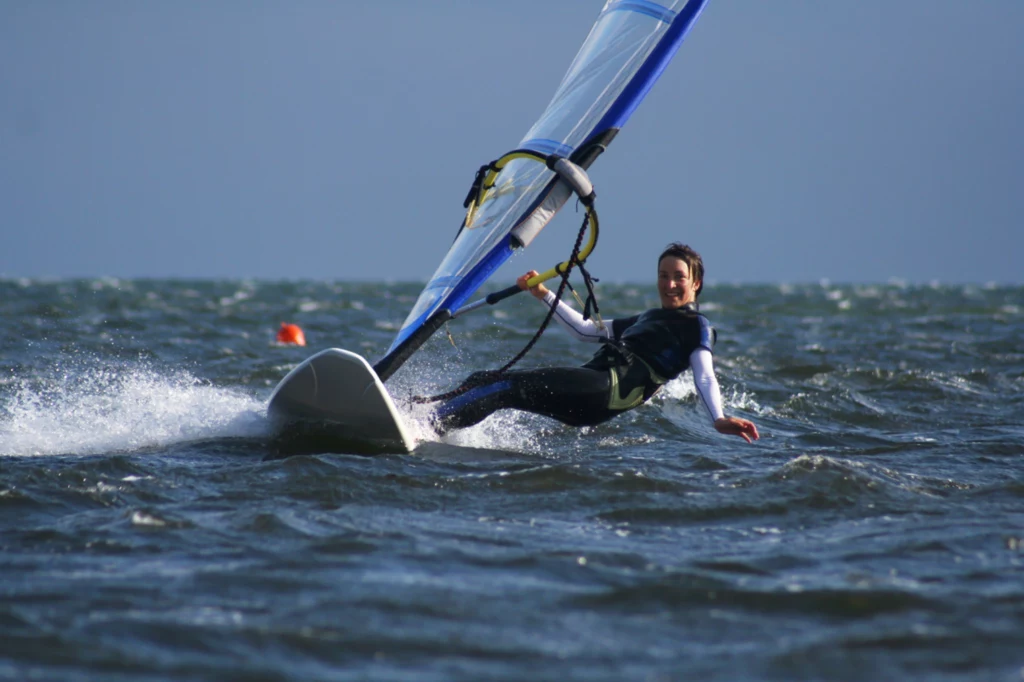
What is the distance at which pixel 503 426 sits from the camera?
21.1ft

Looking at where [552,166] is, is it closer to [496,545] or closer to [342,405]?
[342,405]

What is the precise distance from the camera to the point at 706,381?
521 cm

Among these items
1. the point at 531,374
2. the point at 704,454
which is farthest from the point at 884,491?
the point at 531,374

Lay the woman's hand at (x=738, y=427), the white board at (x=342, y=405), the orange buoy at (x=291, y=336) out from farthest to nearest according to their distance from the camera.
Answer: the orange buoy at (x=291, y=336) < the white board at (x=342, y=405) < the woman's hand at (x=738, y=427)

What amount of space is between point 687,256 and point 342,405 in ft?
6.09

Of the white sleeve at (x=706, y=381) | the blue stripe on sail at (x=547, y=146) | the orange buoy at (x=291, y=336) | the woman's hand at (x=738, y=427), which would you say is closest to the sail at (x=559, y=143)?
the blue stripe on sail at (x=547, y=146)

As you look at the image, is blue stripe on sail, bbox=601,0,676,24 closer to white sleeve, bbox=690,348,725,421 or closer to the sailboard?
A: the sailboard

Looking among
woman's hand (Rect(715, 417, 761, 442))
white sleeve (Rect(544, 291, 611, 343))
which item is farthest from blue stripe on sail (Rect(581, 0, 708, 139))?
woman's hand (Rect(715, 417, 761, 442))

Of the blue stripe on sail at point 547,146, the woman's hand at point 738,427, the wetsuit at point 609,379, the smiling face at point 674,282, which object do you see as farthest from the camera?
the blue stripe on sail at point 547,146

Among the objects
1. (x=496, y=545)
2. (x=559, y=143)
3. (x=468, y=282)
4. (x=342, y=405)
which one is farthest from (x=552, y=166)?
(x=496, y=545)

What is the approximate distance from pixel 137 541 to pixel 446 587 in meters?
1.08

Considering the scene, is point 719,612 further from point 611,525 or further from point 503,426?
point 503,426

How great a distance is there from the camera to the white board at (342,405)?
499 cm

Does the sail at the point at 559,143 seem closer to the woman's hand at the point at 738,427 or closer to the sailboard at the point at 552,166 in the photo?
the sailboard at the point at 552,166
